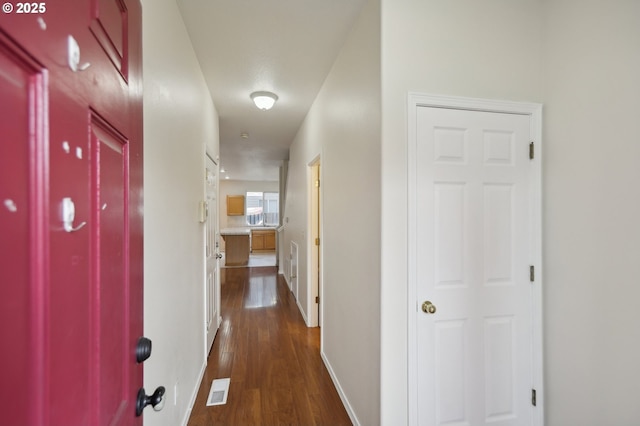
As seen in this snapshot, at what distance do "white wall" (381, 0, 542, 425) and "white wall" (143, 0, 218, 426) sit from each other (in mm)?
1149

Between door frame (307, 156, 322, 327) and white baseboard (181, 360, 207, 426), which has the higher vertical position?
door frame (307, 156, 322, 327)

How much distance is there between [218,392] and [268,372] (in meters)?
0.46

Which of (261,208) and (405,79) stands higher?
(405,79)

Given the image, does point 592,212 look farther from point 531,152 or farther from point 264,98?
point 264,98

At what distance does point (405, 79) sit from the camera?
4.95ft

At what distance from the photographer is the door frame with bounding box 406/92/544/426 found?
150 centimetres

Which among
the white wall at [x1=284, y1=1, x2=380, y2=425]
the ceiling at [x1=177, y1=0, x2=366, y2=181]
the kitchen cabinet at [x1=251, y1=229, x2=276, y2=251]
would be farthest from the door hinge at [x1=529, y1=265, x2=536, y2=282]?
the kitchen cabinet at [x1=251, y1=229, x2=276, y2=251]

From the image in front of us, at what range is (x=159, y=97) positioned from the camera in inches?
54.4

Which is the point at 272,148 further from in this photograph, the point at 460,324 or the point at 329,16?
the point at 460,324

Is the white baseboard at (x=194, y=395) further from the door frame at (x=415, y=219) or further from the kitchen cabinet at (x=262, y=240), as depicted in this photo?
the kitchen cabinet at (x=262, y=240)

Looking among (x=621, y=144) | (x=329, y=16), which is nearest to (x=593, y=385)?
(x=621, y=144)

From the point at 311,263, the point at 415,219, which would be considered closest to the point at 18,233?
the point at 415,219

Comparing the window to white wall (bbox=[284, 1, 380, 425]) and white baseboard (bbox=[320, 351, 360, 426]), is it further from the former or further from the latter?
white baseboard (bbox=[320, 351, 360, 426])

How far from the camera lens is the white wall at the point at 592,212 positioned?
123cm
